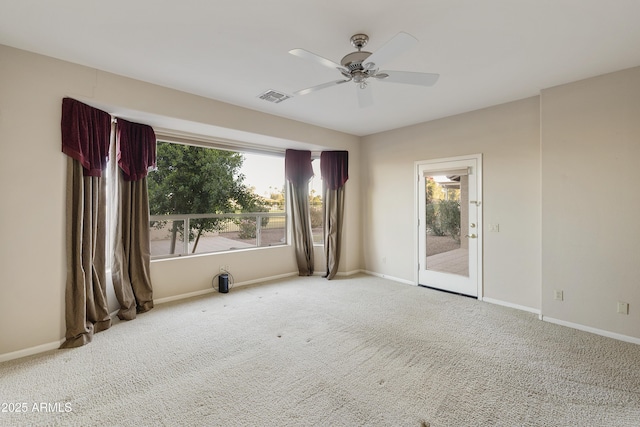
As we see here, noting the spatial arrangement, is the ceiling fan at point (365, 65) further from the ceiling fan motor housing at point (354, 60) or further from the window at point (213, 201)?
the window at point (213, 201)

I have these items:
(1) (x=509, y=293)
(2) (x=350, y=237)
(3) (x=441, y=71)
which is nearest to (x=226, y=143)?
(2) (x=350, y=237)

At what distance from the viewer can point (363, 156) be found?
18.2ft

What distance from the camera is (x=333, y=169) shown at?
516cm

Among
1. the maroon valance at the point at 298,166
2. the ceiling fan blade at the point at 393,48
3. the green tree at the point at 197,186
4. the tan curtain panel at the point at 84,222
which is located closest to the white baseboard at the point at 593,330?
the ceiling fan blade at the point at 393,48

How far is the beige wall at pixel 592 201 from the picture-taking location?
2789 mm

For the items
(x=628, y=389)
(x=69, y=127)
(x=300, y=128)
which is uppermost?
(x=300, y=128)

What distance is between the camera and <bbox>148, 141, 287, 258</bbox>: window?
4109mm

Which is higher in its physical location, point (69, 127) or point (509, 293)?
point (69, 127)

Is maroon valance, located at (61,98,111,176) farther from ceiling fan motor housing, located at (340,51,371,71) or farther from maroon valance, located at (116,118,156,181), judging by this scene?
ceiling fan motor housing, located at (340,51,371,71)

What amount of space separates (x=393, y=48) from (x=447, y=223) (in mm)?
3199

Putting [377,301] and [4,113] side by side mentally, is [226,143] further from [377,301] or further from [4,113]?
[377,301]

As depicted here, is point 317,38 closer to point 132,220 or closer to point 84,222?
point 84,222

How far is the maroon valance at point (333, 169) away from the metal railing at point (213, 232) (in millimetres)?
1076

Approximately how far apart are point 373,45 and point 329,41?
375 millimetres
